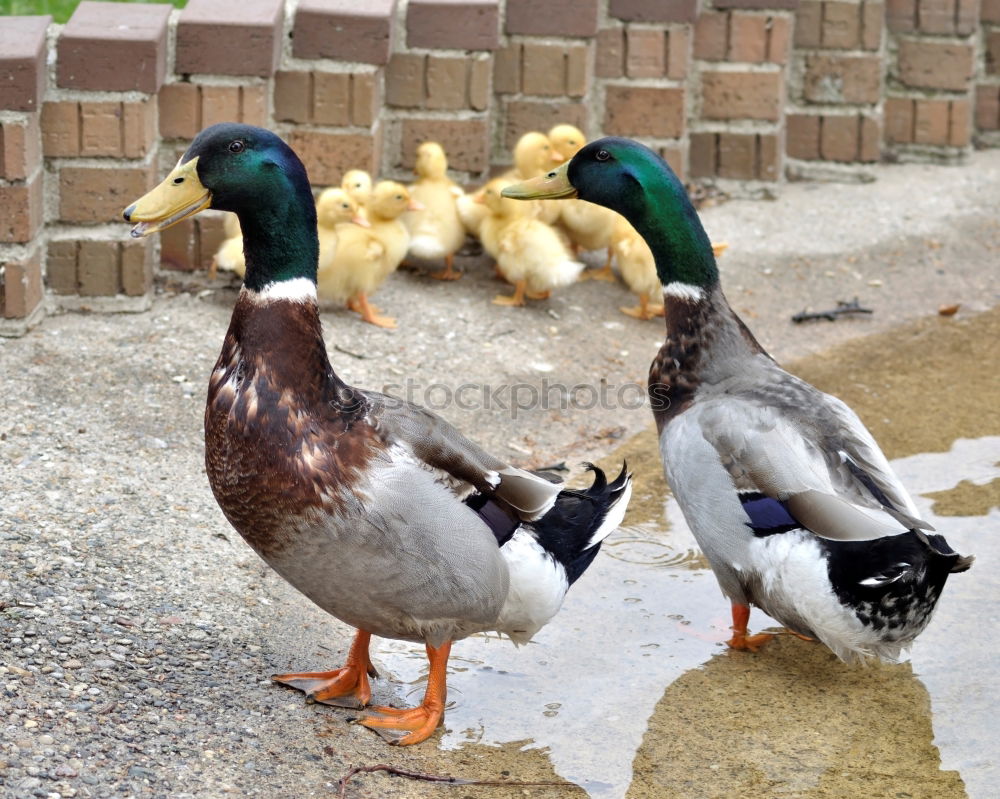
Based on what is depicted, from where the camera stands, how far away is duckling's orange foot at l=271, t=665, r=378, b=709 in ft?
11.2

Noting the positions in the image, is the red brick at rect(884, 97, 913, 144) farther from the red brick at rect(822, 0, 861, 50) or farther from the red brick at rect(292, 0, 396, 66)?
the red brick at rect(292, 0, 396, 66)

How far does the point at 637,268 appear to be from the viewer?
5.82m

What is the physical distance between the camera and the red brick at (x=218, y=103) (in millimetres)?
5328

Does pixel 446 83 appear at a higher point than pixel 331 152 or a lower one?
higher

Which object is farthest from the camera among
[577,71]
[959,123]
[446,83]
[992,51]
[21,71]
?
[992,51]

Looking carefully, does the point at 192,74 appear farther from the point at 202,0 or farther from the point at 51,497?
the point at 51,497

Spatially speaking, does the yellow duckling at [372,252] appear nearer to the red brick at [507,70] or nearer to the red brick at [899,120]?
the red brick at [507,70]

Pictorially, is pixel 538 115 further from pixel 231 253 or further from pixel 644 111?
pixel 231 253

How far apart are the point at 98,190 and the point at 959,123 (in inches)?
172

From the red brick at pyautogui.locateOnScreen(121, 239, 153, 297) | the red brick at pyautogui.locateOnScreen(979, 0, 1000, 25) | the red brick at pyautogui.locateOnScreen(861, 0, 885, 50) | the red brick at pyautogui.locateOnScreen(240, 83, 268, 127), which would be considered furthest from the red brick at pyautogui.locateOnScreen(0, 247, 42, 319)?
the red brick at pyautogui.locateOnScreen(979, 0, 1000, 25)

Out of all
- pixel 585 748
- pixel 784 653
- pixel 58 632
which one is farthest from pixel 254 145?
pixel 784 653

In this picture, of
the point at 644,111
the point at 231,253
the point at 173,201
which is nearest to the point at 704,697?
the point at 173,201

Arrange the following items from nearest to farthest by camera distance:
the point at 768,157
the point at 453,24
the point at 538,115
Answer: the point at 453,24, the point at 538,115, the point at 768,157

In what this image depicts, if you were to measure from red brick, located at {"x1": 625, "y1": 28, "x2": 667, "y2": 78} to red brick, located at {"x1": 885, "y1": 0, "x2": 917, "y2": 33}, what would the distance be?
147cm
